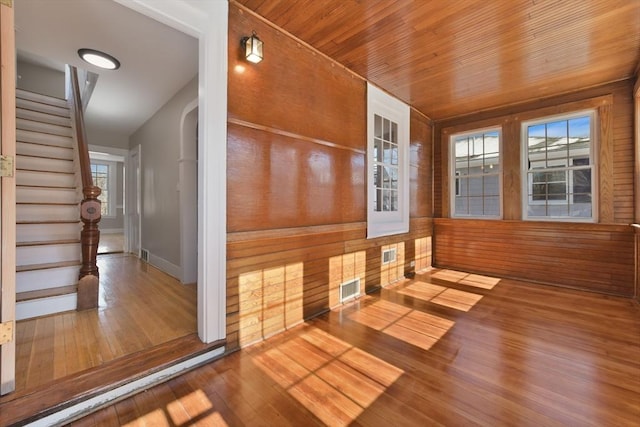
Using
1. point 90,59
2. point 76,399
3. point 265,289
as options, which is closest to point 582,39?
point 265,289

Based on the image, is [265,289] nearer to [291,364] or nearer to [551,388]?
[291,364]

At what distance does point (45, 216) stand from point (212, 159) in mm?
2424

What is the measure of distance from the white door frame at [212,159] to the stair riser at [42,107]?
3645mm

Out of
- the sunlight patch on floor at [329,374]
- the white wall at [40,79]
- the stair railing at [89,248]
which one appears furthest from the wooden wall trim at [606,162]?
the white wall at [40,79]

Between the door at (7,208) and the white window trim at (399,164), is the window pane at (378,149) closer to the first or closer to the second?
the white window trim at (399,164)

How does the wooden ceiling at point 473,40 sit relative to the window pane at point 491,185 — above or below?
above

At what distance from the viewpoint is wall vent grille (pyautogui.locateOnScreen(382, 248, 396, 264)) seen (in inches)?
156

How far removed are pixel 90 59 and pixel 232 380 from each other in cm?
386

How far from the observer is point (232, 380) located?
1.83m

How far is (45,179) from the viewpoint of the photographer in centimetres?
333

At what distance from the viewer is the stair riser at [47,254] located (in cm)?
268

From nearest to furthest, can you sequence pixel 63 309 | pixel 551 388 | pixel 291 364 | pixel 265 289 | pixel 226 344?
pixel 551 388
pixel 291 364
pixel 226 344
pixel 265 289
pixel 63 309

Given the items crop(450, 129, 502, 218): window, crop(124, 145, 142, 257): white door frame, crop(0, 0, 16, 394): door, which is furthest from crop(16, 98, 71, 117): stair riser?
crop(450, 129, 502, 218): window

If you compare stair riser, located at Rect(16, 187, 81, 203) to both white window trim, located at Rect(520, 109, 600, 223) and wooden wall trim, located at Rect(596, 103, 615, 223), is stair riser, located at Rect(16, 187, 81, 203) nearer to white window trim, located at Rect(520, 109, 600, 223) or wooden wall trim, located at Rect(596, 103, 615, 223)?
white window trim, located at Rect(520, 109, 600, 223)
